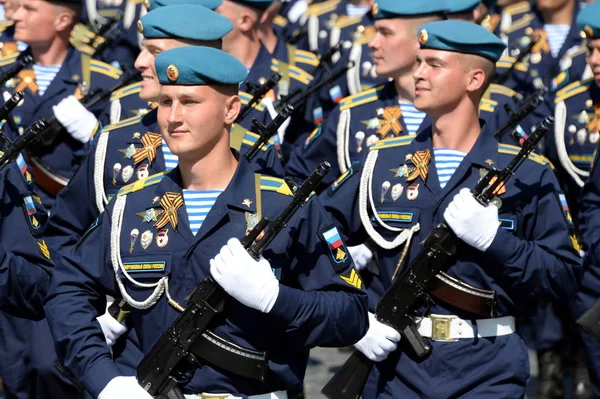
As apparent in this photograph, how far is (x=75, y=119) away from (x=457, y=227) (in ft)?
11.4

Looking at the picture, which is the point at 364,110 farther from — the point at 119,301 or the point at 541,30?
the point at 541,30

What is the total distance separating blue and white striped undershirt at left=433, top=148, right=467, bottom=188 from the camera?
7277 mm

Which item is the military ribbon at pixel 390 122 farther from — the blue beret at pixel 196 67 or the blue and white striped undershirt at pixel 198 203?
the blue and white striped undershirt at pixel 198 203

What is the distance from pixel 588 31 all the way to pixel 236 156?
3.71 meters

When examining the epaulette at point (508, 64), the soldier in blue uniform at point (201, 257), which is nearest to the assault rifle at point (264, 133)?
the soldier in blue uniform at point (201, 257)

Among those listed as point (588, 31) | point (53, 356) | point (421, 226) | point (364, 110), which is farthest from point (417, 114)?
point (53, 356)

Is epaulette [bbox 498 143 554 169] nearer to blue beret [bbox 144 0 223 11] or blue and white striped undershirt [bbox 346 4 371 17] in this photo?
blue beret [bbox 144 0 223 11]

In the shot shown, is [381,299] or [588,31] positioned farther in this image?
[588,31]

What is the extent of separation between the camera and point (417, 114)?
9047 mm

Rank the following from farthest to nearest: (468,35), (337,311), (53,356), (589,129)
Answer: (589,129), (53,356), (468,35), (337,311)

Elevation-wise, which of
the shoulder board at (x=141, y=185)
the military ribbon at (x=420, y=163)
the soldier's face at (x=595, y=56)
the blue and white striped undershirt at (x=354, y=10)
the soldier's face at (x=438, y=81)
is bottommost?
the blue and white striped undershirt at (x=354, y=10)

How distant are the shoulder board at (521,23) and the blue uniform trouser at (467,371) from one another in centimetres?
642

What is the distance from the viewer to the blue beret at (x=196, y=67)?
6.31 m

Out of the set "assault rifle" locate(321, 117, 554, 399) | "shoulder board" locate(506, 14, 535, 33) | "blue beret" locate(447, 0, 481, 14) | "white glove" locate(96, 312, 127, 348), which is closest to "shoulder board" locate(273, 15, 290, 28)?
"shoulder board" locate(506, 14, 535, 33)
